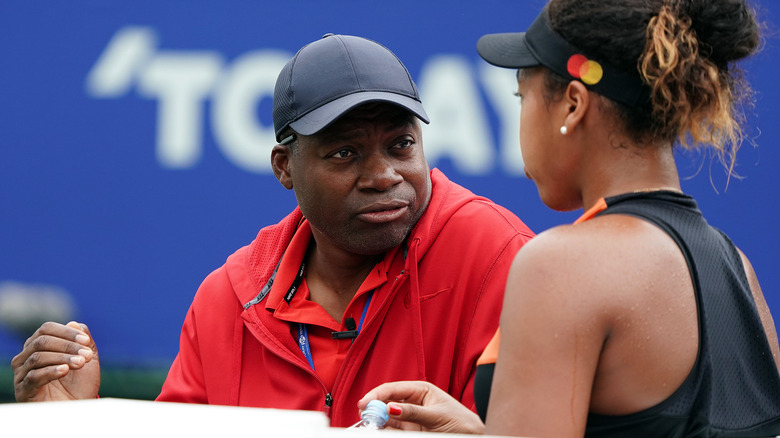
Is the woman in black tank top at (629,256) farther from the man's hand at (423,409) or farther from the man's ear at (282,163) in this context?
the man's ear at (282,163)

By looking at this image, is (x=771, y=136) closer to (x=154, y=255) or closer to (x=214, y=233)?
(x=214, y=233)

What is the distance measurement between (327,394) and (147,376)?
1614mm

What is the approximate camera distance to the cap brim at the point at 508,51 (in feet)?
4.66

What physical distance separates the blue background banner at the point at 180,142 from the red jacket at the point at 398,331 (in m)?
1.23

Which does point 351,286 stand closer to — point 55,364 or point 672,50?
point 55,364

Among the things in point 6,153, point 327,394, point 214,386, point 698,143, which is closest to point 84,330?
point 214,386

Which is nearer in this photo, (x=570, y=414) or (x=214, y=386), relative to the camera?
(x=570, y=414)

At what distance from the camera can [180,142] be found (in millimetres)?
3402

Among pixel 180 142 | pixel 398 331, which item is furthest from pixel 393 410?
pixel 180 142

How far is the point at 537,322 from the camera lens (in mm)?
1186

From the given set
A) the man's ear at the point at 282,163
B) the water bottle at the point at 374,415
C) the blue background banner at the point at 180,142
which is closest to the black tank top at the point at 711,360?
the water bottle at the point at 374,415

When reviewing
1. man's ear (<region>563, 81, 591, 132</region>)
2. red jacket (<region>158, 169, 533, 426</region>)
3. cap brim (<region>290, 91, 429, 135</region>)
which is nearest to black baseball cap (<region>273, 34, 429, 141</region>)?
cap brim (<region>290, 91, 429, 135</region>)

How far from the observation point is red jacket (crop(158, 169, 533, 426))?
1.97 m

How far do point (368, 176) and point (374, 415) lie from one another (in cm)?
70
